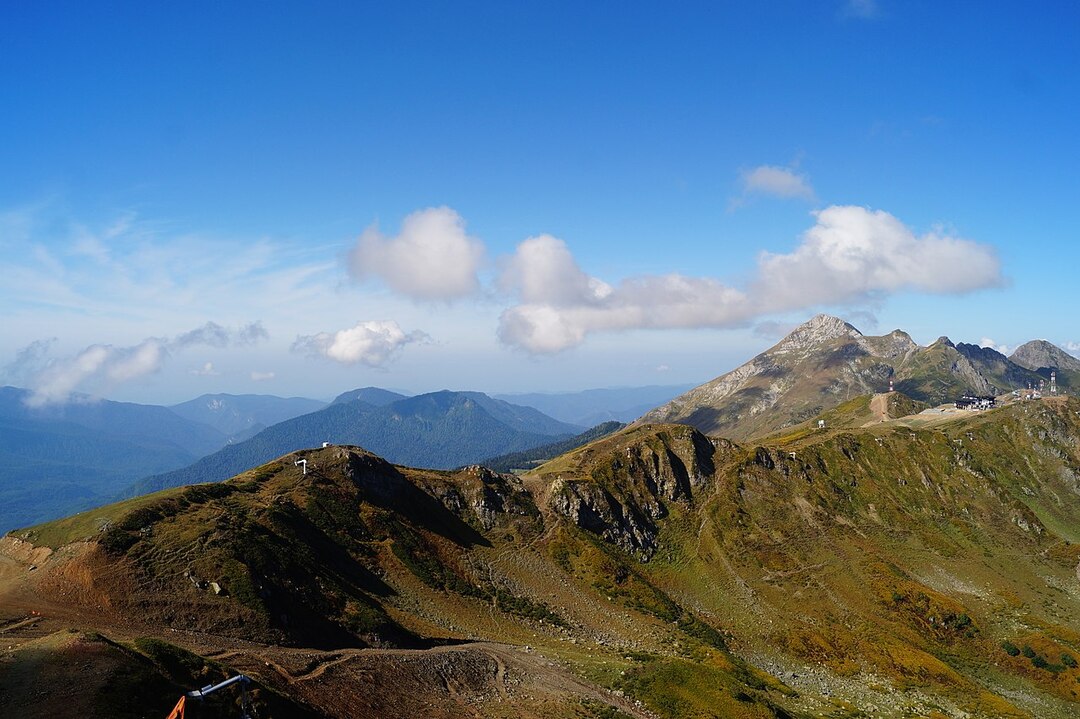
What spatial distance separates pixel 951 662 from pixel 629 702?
280 ft

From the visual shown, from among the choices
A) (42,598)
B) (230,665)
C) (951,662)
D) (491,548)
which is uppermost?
(42,598)

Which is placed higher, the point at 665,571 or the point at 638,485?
the point at 638,485

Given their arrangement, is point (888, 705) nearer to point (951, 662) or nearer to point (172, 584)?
point (951, 662)

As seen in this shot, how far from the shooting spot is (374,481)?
113 meters

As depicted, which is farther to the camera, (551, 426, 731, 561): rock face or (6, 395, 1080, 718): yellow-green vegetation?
(551, 426, 731, 561): rock face

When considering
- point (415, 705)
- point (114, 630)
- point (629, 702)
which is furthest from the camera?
point (629, 702)

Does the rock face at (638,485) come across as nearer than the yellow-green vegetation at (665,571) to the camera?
No

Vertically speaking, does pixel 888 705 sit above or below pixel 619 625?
below

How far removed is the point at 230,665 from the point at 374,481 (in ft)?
210

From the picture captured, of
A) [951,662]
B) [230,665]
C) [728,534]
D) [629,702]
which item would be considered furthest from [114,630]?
[951,662]

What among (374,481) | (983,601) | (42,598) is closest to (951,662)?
(983,601)

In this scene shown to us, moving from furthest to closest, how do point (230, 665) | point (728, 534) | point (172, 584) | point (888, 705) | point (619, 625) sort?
point (728, 534) → point (619, 625) → point (888, 705) → point (172, 584) → point (230, 665)

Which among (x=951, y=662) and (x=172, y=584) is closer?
(x=172, y=584)

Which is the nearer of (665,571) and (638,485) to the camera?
(665,571)
